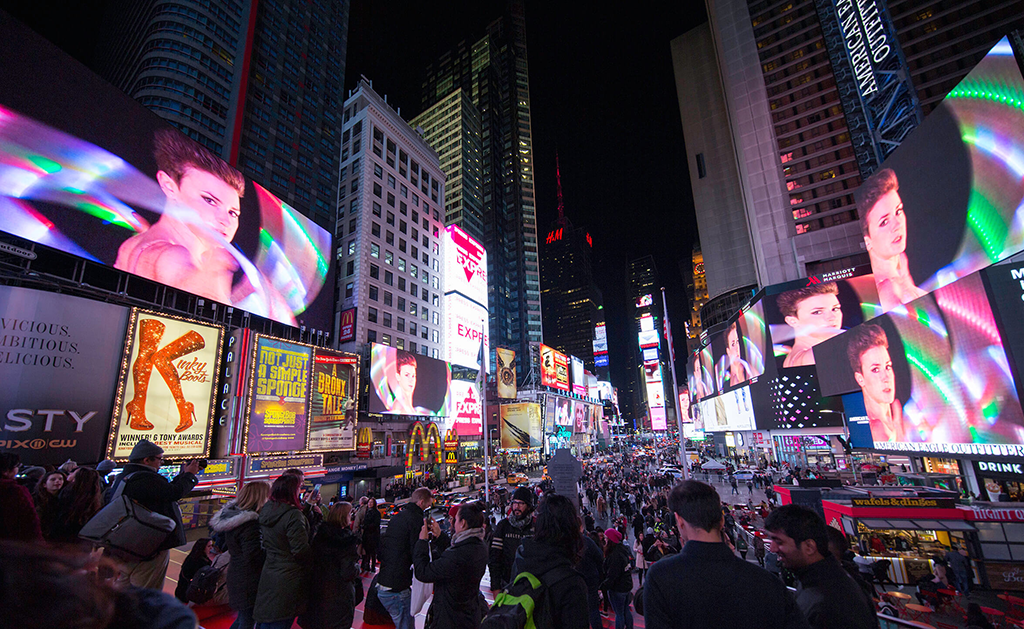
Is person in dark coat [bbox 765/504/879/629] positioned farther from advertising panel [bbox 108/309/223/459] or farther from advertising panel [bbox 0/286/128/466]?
advertising panel [bbox 108/309/223/459]

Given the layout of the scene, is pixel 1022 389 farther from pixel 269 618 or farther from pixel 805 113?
pixel 805 113

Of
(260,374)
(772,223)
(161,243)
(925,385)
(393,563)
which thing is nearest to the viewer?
(393,563)

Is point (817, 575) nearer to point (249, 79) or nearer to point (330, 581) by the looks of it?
point (330, 581)

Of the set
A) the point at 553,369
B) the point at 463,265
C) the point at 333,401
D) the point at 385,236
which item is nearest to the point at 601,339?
the point at 553,369

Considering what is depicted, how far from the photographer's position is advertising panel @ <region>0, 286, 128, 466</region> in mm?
19188

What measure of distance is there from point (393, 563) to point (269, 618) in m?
1.45

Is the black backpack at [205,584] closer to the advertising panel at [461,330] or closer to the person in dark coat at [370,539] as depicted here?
the person in dark coat at [370,539]

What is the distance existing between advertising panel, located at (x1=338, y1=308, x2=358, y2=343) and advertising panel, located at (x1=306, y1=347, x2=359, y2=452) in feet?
14.2

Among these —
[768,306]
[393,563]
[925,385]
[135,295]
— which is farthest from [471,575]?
[768,306]

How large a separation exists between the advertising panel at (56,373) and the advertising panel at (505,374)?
4274 centimetres

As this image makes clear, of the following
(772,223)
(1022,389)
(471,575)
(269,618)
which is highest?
(772,223)

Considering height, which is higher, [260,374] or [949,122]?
[949,122]

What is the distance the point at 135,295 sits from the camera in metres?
28.9

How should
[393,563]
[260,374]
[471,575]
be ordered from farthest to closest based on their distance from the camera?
[260,374], [393,563], [471,575]
